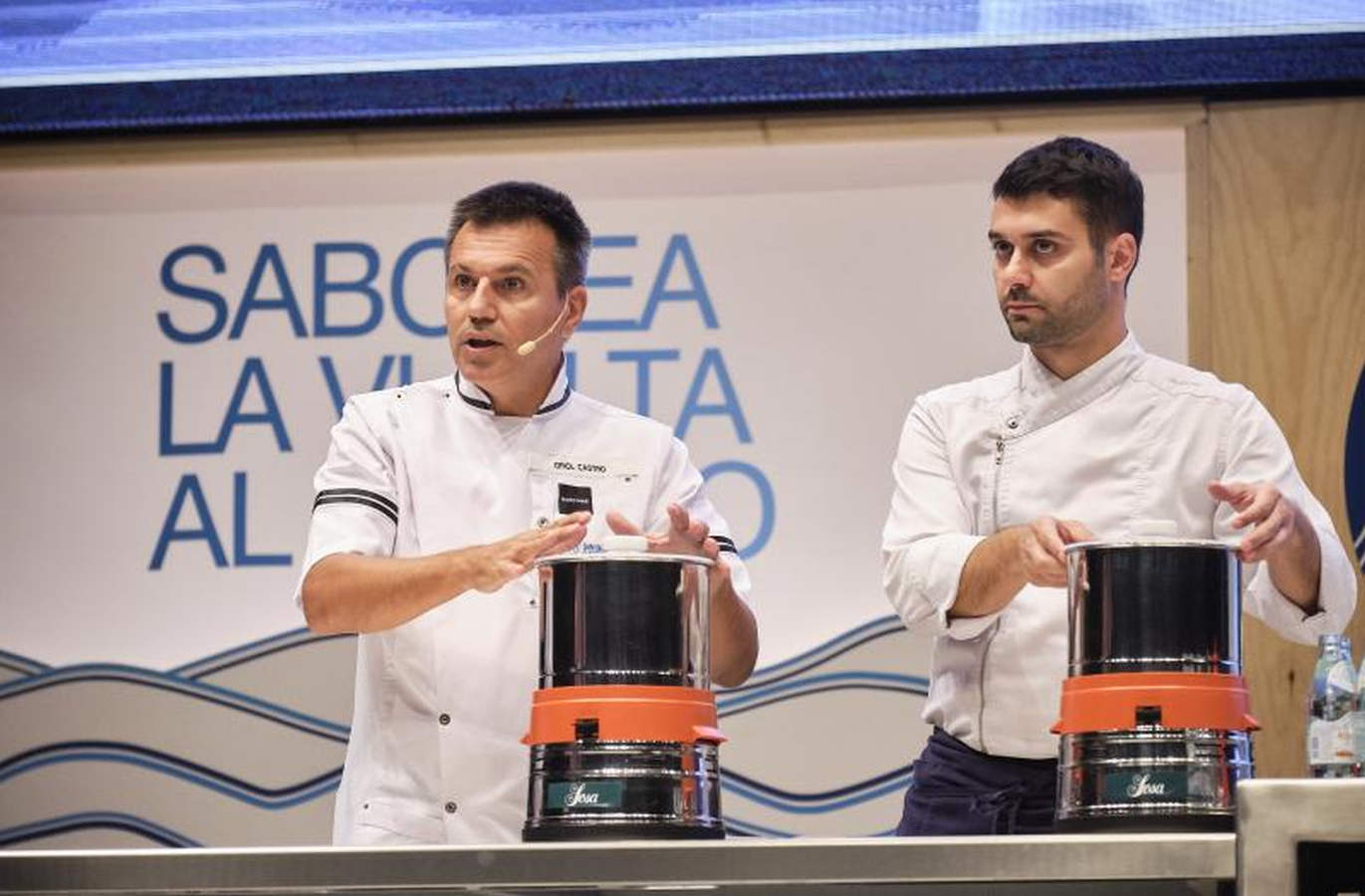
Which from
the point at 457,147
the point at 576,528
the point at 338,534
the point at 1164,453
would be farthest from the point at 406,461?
the point at 457,147

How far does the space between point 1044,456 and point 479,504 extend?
72 cm

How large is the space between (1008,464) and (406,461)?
0.77 meters

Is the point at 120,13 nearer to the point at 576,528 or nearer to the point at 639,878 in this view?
the point at 576,528

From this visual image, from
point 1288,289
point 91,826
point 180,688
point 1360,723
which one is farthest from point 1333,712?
point 91,826

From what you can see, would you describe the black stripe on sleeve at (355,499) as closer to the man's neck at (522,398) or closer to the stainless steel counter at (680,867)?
the man's neck at (522,398)

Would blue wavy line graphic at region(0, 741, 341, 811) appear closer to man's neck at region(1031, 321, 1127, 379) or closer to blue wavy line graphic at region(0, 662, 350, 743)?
blue wavy line graphic at region(0, 662, 350, 743)

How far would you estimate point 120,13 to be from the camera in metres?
3.96

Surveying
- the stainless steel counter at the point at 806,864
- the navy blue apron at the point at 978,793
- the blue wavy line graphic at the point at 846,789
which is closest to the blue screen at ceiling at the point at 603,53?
the blue wavy line graphic at the point at 846,789

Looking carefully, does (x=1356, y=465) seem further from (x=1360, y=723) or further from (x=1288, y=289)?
(x=1360, y=723)

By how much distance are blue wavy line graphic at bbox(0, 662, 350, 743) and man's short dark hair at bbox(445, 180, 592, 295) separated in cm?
130

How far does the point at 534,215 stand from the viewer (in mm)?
2855

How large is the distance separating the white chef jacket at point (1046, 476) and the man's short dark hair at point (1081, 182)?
0.16 m

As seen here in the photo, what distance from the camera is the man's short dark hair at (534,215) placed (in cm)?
284

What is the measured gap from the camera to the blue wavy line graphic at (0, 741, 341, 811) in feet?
12.7
